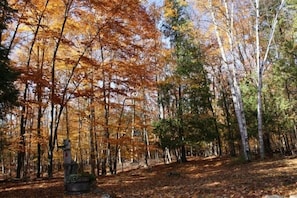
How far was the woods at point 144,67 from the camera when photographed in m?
13.9

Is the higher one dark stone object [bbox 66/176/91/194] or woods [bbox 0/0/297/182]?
woods [bbox 0/0/297/182]

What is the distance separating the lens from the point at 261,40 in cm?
2022

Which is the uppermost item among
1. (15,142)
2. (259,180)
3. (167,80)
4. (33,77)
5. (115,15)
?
(115,15)

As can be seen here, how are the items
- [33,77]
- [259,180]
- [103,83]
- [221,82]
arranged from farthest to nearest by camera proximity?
[221,82], [103,83], [33,77], [259,180]

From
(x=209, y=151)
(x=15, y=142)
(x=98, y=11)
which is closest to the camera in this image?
(x=15, y=142)

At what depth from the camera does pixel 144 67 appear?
1684 cm

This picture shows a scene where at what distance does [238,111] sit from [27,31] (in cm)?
1169

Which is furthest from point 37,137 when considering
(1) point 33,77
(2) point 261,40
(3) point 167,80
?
(2) point 261,40

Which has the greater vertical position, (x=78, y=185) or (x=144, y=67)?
(x=144, y=67)

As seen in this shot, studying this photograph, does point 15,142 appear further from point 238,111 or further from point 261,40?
point 261,40

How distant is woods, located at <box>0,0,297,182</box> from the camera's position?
13.9 meters

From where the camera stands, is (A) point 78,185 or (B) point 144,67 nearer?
(A) point 78,185

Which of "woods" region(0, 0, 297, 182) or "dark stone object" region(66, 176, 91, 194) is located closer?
"dark stone object" region(66, 176, 91, 194)

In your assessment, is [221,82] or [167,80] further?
[221,82]
